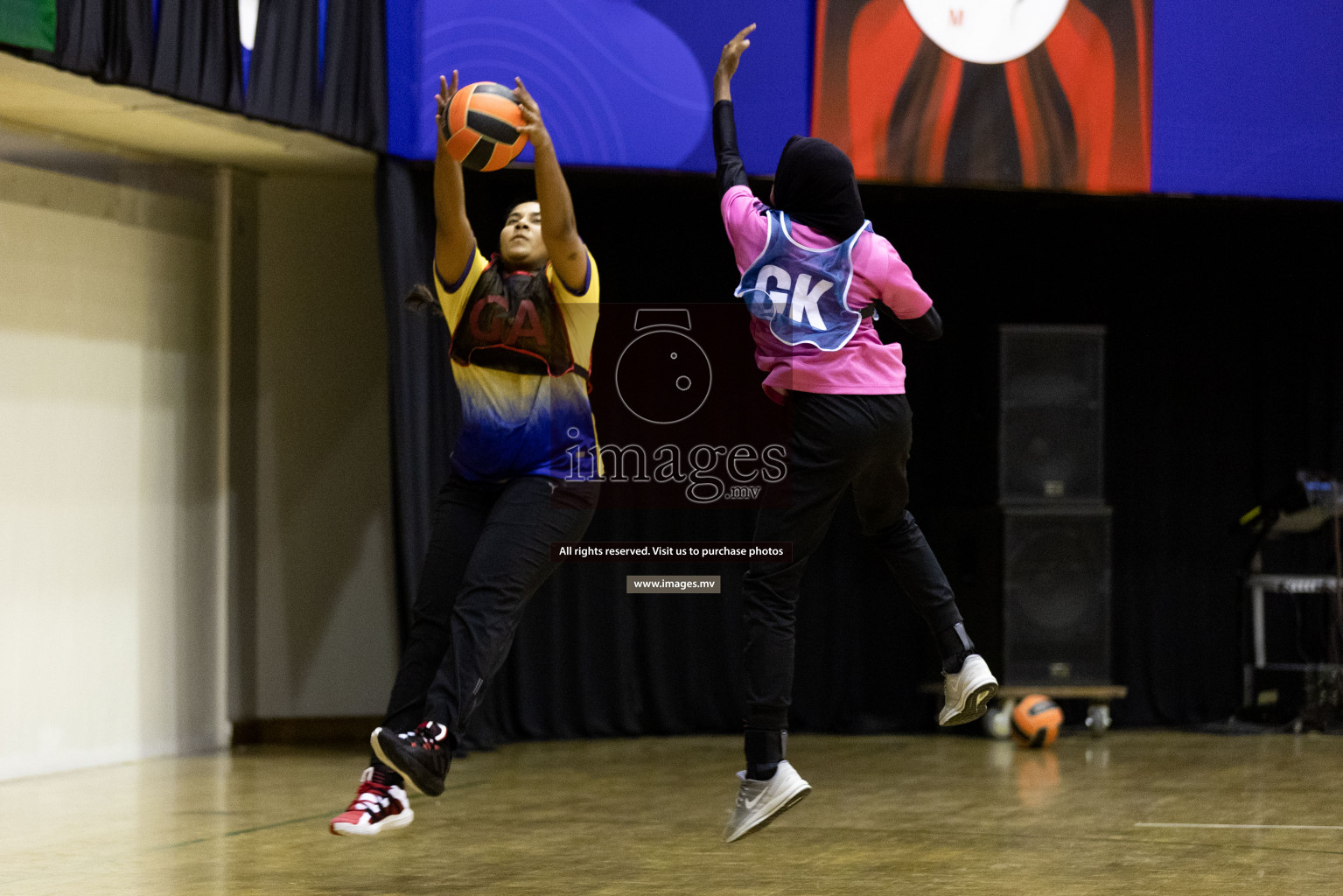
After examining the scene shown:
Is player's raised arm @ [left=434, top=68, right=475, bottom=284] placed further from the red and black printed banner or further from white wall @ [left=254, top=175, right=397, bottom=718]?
white wall @ [left=254, top=175, right=397, bottom=718]

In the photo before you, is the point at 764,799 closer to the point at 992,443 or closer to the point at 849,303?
the point at 849,303

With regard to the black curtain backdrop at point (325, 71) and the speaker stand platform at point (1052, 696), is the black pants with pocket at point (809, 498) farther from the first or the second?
the speaker stand platform at point (1052, 696)

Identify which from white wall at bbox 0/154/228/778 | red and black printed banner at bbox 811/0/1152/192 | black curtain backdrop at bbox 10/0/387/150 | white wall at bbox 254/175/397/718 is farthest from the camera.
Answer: white wall at bbox 254/175/397/718

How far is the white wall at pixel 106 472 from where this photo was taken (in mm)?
5469

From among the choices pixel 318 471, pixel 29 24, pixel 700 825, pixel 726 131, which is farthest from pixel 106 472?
pixel 726 131

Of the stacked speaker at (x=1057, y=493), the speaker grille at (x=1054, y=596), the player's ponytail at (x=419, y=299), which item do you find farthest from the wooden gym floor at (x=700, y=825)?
the player's ponytail at (x=419, y=299)

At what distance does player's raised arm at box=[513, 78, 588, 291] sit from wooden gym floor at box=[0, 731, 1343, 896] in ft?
4.32

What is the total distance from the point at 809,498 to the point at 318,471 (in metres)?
3.67

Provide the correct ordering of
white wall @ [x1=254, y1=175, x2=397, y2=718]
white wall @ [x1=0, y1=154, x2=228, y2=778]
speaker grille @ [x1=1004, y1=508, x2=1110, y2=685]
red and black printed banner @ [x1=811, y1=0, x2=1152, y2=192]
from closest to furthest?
1. white wall @ [x1=0, y1=154, x2=228, y2=778]
2. red and black printed banner @ [x1=811, y1=0, x2=1152, y2=192]
3. white wall @ [x1=254, y1=175, x2=397, y2=718]
4. speaker grille @ [x1=1004, y1=508, x2=1110, y2=685]

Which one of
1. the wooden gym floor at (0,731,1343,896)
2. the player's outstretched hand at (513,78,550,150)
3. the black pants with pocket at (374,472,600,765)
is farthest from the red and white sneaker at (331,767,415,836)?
the player's outstretched hand at (513,78,550,150)

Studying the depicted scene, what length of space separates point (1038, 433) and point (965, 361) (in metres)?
0.59

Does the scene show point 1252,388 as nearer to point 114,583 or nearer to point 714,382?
point 714,382

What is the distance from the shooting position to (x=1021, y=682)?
259 inches

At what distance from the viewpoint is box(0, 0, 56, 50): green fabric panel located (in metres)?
4.09
